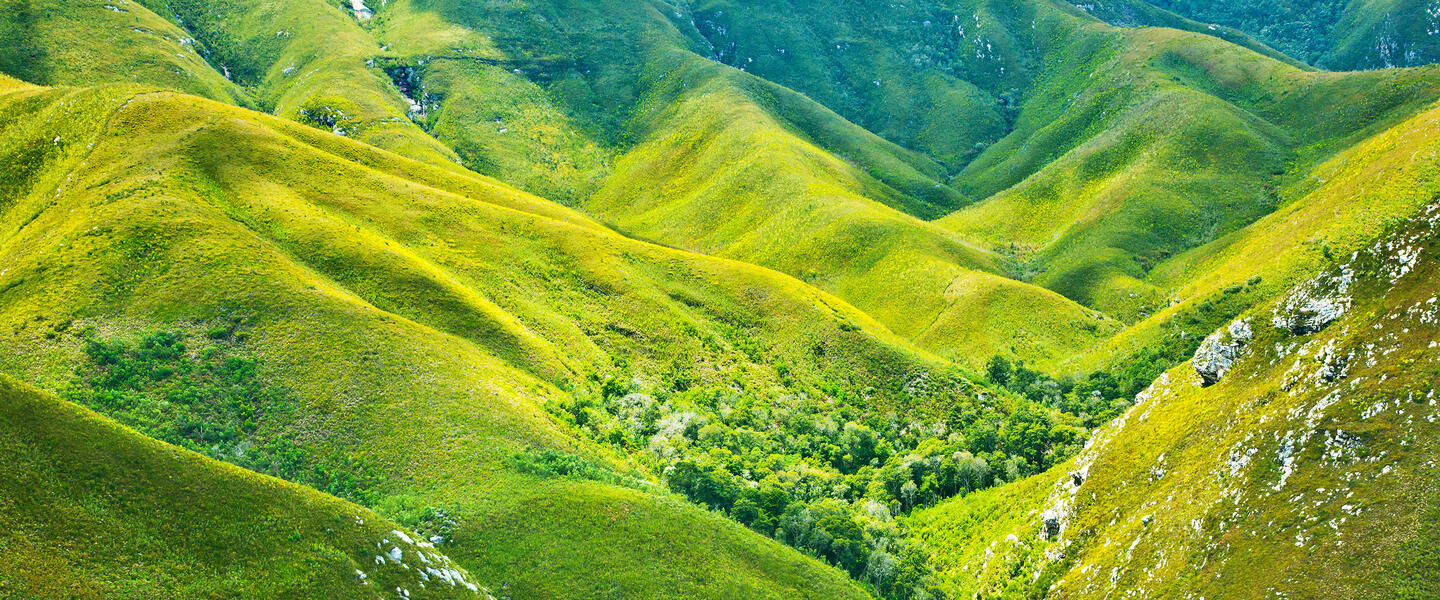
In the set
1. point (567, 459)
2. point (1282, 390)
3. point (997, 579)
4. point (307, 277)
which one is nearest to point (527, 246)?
point (307, 277)

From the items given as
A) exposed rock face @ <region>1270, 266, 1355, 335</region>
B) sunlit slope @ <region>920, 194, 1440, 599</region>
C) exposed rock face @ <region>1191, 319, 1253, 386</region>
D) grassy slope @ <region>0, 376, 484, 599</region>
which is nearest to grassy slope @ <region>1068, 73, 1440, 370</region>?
exposed rock face @ <region>1191, 319, 1253, 386</region>

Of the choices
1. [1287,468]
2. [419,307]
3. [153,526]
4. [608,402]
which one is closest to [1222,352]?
[1287,468]

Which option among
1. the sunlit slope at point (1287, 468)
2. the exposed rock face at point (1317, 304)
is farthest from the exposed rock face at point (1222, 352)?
the exposed rock face at point (1317, 304)

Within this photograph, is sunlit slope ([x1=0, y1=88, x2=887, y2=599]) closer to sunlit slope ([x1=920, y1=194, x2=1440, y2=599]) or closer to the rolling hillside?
the rolling hillside

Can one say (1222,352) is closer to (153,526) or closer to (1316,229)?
(1316,229)

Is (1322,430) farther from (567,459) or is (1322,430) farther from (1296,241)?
(1296,241)
